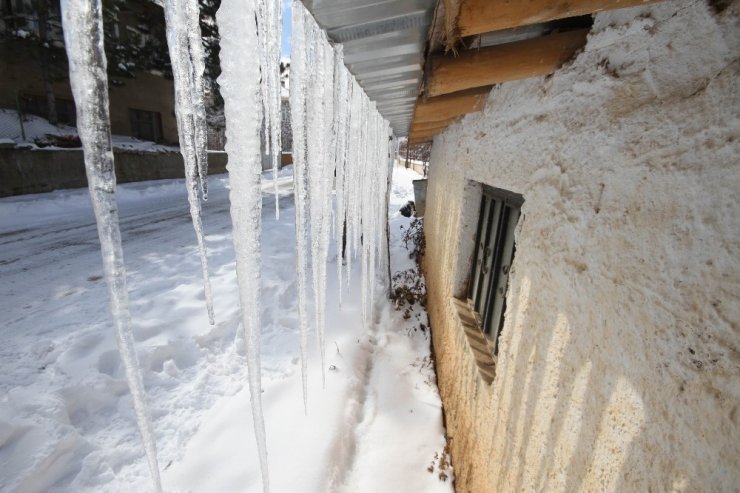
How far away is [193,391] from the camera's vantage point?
3.05 m

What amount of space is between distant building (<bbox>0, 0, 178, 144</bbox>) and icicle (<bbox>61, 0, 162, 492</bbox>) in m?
13.0

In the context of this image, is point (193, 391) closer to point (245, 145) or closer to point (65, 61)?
point (245, 145)

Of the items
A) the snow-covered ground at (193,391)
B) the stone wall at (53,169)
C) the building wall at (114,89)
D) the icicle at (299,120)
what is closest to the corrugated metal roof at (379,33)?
the icicle at (299,120)

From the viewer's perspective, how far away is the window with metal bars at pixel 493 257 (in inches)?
82.1

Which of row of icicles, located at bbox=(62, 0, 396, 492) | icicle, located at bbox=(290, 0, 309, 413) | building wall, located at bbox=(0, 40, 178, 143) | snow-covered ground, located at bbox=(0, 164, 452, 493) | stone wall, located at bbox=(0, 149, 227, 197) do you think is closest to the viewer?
row of icicles, located at bbox=(62, 0, 396, 492)

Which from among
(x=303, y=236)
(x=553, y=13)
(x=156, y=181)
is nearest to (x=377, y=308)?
(x=303, y=236)

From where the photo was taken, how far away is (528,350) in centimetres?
138

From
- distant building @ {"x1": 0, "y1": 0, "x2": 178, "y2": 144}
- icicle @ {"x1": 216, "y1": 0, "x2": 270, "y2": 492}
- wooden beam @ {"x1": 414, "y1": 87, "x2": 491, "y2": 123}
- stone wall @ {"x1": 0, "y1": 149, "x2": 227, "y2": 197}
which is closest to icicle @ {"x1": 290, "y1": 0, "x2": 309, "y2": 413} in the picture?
icicle @ {"x1": 216, "y1": 0, "x2": 270, "y2": 492}

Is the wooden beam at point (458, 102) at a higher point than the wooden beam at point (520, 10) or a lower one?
higher

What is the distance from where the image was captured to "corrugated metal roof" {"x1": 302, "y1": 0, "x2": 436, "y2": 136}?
978 mm

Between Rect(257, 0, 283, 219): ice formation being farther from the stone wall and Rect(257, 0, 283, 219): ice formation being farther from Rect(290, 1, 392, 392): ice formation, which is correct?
the stone wall

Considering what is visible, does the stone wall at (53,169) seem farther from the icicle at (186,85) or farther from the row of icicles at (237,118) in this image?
the icicle at (186,85)

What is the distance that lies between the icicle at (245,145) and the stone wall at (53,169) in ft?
38.0

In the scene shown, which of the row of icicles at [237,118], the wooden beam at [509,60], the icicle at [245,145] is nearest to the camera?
the row of icicles at [237,118]
